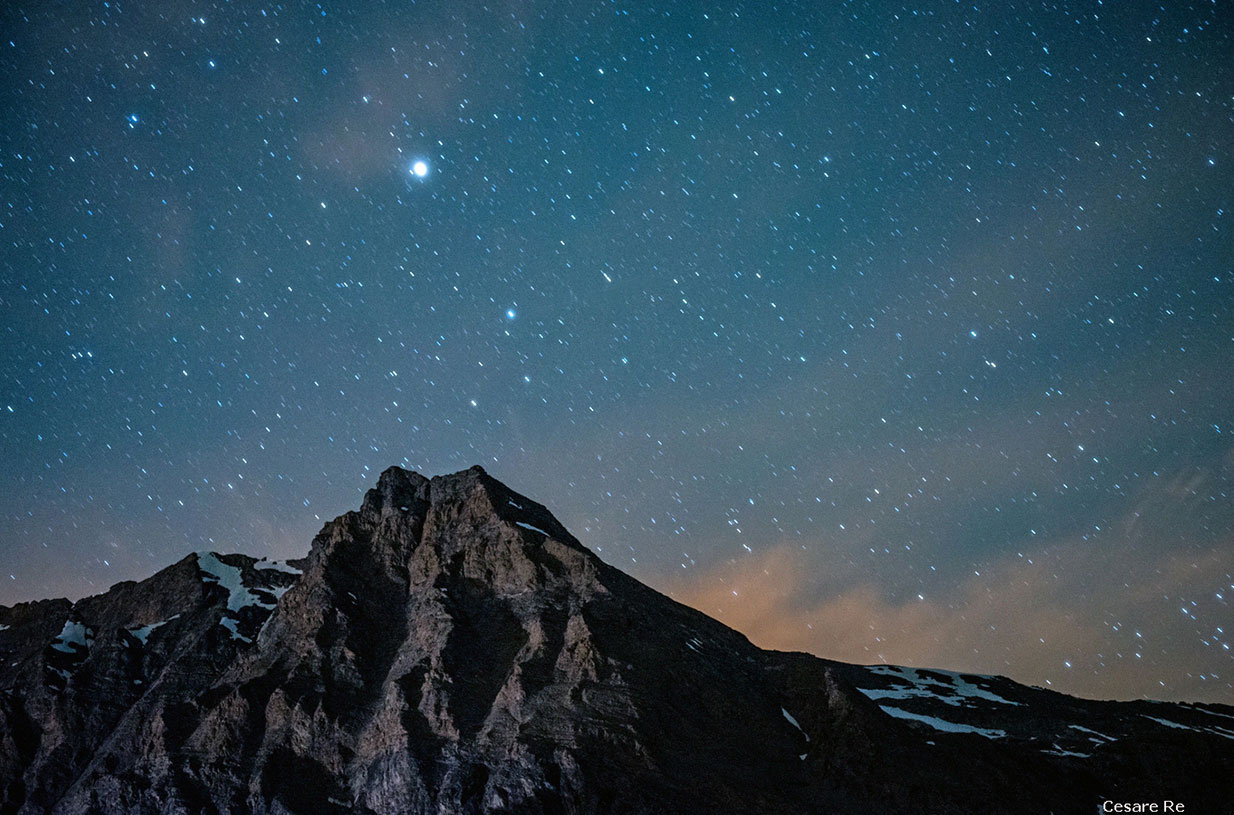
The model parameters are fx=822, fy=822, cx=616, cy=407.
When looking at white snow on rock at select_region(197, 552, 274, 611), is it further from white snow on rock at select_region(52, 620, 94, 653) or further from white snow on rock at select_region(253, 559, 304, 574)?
white snow on rock at select_region(52, 620, 94, 653)

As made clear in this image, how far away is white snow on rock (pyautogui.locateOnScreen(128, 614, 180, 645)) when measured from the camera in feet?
399

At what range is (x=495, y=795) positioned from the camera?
71.7 m

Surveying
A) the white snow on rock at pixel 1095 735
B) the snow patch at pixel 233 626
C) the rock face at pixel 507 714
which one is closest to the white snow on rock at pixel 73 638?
the rock face at pixel 507 714

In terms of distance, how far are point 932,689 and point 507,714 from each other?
6480 centimetres

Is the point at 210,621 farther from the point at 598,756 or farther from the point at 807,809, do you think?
the point at 807,809

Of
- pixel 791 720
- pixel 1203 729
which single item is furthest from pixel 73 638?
pixel 1203 729

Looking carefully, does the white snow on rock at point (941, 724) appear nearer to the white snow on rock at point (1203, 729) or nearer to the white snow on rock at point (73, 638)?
the white snow on rock at point (1203, 729)

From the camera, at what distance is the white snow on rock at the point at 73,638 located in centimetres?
12244

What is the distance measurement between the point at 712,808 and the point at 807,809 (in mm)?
9894

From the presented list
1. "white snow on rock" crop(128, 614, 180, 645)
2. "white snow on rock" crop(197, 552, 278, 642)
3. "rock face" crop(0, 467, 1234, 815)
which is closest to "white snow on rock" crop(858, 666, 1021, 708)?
"rock face" crop(0, 467, 1234, 815)

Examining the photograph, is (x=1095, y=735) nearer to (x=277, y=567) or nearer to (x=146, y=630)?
(x=277, y=567)

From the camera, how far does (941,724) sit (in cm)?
9612

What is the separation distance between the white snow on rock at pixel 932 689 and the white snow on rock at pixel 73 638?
377 feet

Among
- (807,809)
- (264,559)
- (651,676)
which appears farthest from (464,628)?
(264,559)
